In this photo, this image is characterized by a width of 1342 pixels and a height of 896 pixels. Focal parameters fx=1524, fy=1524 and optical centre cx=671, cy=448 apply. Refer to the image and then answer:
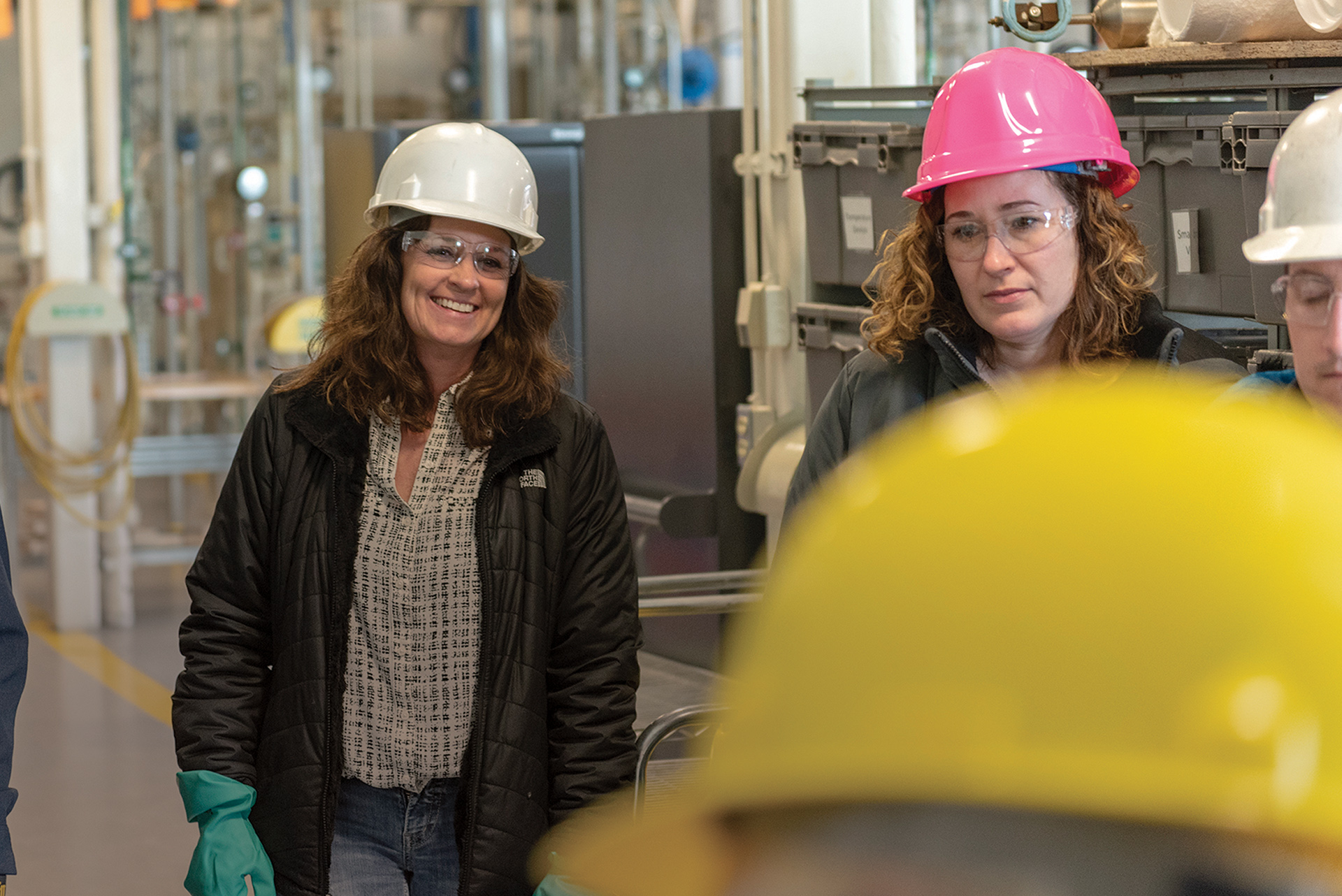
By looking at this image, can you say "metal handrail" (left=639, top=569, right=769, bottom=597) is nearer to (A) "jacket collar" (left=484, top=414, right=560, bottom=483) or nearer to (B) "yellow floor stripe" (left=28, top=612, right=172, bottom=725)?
(A) "jacket collar" (left=484, top=414, right=560, bottom=483)

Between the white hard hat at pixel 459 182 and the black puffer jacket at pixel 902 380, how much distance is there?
1.66 ft

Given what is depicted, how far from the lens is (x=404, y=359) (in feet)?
6.60

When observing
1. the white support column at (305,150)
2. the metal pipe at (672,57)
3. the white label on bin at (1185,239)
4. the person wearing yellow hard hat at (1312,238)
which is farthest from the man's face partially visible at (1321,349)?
the metal pipe at (672,57)

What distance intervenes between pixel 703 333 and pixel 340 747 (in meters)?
2.18

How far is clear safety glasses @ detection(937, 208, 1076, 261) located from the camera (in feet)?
5.36

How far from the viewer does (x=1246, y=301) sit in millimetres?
2283

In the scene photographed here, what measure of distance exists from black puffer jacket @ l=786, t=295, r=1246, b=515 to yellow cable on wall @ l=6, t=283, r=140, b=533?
5309mm

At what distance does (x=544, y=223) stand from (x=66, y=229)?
9.71ft

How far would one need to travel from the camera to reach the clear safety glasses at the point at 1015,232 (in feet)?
5.36

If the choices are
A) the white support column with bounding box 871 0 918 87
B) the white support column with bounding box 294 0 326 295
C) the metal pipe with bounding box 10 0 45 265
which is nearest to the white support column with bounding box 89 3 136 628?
the metal pipe with bounding box 10 0 45 265

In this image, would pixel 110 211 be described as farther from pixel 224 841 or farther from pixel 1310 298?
pixel 1310 298

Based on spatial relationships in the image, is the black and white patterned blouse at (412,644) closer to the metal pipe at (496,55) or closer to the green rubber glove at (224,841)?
the green rubber glove at (224,841)

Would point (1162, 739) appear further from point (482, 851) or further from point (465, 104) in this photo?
point (465, 104)

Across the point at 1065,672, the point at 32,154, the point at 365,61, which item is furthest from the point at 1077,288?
the point at 365,61
